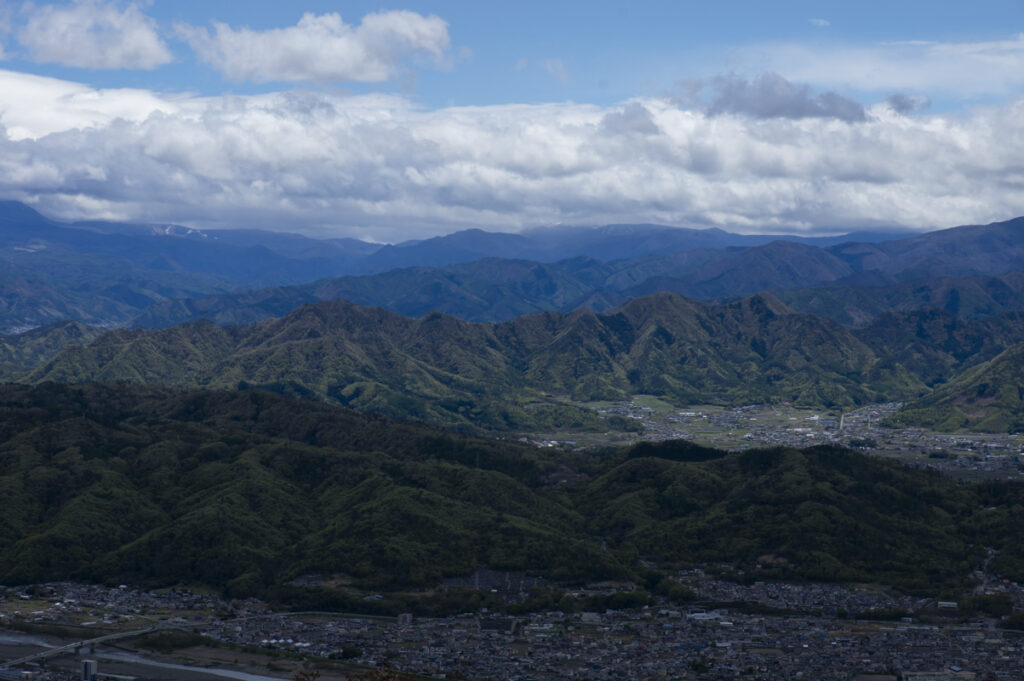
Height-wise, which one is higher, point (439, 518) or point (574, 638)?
point (439, 518)

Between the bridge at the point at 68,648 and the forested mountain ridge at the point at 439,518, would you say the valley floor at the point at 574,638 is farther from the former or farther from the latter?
the forested mountain ridge at the point at 439,518

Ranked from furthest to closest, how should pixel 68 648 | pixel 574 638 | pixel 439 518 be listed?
1. pixel 439 518
2. pixel 574 638
3. pixel 68 648

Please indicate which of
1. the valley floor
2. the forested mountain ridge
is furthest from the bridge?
the forested mountain ridge

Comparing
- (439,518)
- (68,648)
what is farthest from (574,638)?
(68,648)

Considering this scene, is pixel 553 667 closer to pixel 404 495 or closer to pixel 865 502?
pixel 404 495

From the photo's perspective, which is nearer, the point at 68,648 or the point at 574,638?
the point at 68,648

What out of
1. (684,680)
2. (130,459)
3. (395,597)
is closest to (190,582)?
(395,597)

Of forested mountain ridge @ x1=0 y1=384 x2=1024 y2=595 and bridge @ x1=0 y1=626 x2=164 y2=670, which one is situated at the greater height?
forested mountain ridge @ x1=0 y1=384 x2=1024 y2=595

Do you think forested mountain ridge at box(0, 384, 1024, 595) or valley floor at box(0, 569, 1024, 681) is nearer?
valley floor at box(0, 569, 1024, 681)

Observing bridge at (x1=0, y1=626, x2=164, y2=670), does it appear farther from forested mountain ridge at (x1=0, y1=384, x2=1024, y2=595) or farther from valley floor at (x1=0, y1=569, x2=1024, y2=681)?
forested mountain ridge at (x1=0, y1=384, x2=1024, y2=595)

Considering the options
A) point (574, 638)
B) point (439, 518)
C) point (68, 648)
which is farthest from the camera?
point (439, 518)

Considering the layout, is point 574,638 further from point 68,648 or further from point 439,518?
point 68,648
